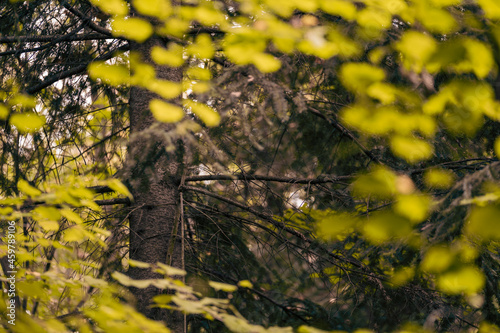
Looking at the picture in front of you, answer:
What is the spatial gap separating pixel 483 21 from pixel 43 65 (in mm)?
3932

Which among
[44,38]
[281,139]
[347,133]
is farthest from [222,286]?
[44,38]

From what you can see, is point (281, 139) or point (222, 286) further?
point (281, 139)

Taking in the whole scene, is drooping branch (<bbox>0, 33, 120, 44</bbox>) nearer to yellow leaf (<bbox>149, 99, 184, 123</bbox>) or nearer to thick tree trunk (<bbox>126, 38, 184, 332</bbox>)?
thick tree trunk (<bbox>126, 38, 184, 332</bbox>)

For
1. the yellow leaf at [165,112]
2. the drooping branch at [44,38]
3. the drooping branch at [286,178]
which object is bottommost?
the drooping branch at [286,178]

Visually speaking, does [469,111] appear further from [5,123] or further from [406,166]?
[5,123]

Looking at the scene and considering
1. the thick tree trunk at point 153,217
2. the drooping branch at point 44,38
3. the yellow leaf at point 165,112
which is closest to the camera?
the yellow leaf at point 165,112

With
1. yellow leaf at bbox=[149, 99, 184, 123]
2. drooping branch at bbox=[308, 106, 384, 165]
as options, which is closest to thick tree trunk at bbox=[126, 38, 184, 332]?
yellow leaf at bbox=[149, 99, 184, 123]

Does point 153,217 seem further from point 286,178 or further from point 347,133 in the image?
point 347,133

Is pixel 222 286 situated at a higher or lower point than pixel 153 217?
lower

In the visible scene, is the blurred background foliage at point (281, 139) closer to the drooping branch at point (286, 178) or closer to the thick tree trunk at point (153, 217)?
the drooping branch at point (286, 178)

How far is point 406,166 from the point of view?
3.70 metres

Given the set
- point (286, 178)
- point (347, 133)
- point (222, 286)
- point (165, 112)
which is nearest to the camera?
point (222, 286)

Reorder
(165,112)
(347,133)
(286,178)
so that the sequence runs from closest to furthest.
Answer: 1. (165,112)
2. (286,178)
3. (347,133)

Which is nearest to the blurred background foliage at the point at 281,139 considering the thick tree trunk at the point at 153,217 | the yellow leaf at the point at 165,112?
the yellow leaf at the point at 165,112
